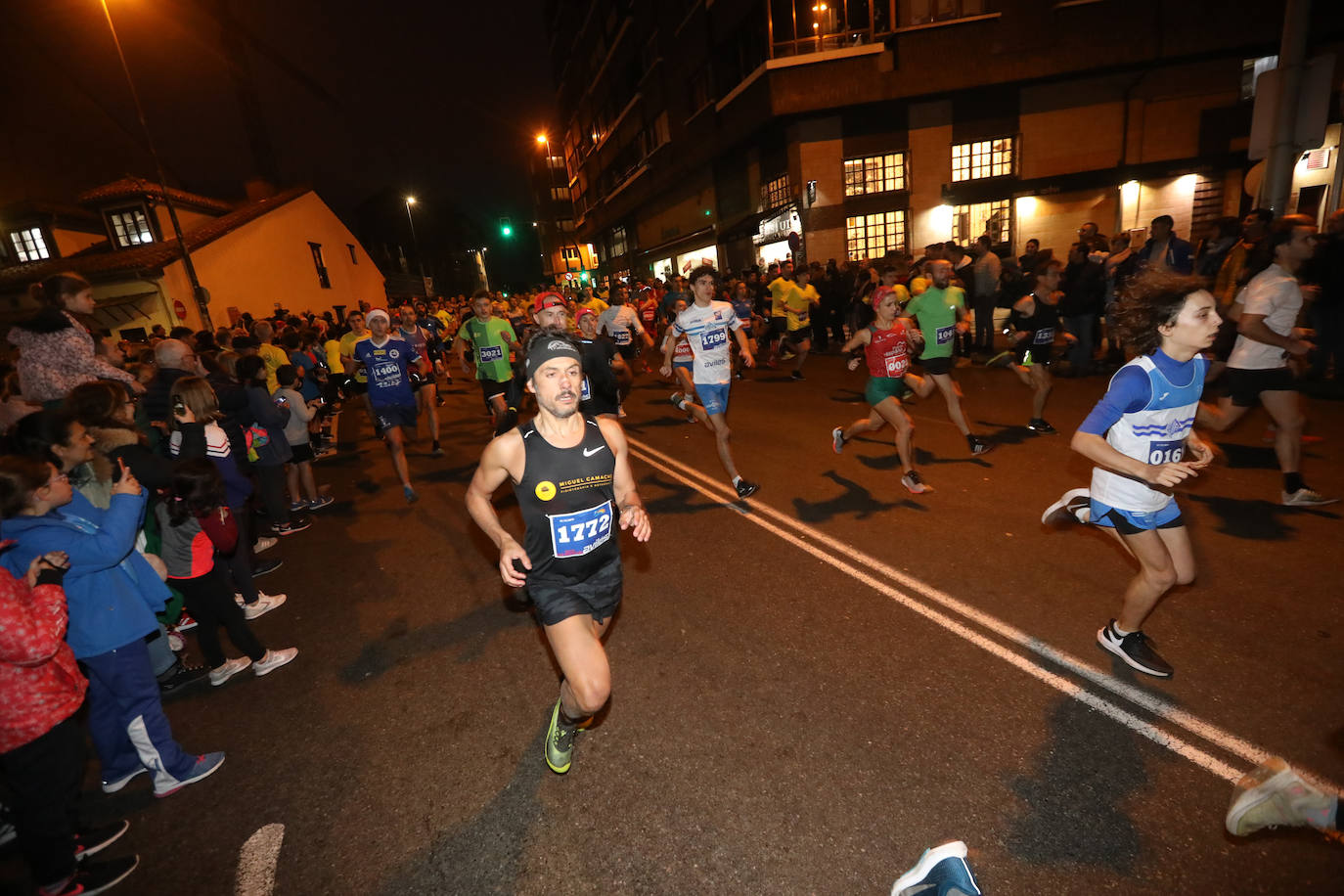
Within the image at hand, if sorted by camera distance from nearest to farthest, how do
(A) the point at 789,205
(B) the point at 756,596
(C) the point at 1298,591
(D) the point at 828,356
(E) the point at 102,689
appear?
1. (E) the point at 102,689
2. (C) the point at 1298,591
3. (B) the point at 756,596
4. (D) the point at 828,356
5. (A) the point at 789,205

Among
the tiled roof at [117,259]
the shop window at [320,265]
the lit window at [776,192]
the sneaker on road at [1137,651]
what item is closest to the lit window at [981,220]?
the lit window at [776,192]

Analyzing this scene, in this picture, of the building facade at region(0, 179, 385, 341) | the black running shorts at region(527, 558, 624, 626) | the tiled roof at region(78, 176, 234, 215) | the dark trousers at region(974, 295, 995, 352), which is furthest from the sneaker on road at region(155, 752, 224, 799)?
the tiled roof at region(78, 176, 234, 215)

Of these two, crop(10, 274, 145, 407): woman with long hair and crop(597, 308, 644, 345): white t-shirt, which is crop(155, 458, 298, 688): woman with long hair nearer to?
crop(10, 274, 145, 407): woman with long hair

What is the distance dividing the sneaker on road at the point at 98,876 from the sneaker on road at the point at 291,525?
4.97 meters

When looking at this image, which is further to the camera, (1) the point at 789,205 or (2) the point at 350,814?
(1) the point at 789,205

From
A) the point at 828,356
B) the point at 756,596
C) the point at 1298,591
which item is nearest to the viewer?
the point at 1298,591

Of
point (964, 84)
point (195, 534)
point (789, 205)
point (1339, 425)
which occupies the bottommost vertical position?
point (1339, 425)

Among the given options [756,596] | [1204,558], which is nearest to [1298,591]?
[1204,558]

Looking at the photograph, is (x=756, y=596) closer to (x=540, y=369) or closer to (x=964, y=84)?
(x=540, y=369)

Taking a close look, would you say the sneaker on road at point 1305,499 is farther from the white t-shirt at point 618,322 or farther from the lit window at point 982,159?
the lit window at point 982,159

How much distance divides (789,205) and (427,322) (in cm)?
1595

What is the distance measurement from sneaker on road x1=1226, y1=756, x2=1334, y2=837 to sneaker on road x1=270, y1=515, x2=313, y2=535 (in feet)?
27.8

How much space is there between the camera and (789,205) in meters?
25.2

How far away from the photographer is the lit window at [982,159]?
23781mm
